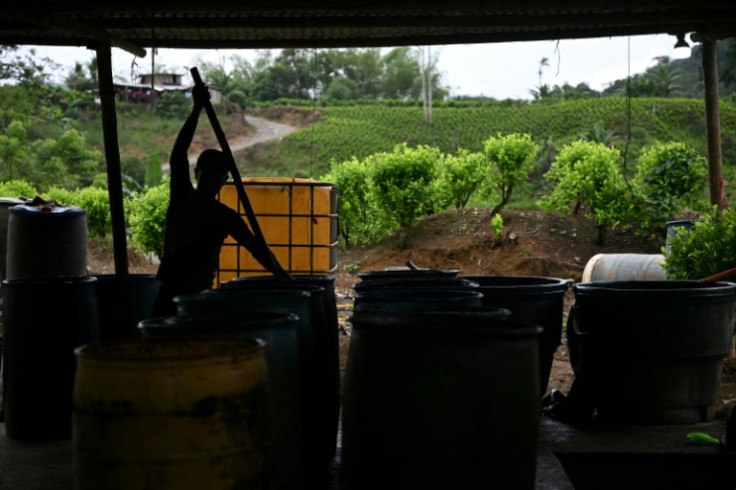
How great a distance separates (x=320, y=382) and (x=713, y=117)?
6182 millimetres

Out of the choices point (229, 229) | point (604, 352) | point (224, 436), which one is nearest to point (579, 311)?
point (604, 352)

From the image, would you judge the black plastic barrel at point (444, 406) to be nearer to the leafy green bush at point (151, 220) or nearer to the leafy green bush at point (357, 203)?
the leafy green bush at point (151, 220)

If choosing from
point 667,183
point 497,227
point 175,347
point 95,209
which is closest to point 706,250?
point 175,347

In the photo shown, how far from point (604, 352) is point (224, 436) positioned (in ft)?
11.8

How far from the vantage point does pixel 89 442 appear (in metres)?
2.27

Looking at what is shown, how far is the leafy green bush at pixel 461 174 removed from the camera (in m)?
18.3

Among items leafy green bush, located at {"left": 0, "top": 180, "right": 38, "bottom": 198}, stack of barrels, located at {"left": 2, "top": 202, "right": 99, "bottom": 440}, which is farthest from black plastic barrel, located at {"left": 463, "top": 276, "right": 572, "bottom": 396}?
leafy green bush, located at {"left": 0, "top": 180, "right": 38, "bottom": 198}

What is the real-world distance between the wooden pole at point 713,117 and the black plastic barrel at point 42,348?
238 inches

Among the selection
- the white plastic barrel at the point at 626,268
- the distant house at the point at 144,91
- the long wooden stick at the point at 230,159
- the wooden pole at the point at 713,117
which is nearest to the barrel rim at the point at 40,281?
the long wooden stick at the point at 230,159

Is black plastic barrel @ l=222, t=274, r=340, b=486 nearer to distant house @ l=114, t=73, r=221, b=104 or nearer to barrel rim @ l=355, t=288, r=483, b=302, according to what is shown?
barrel rim @ l=355, t=288, r=483, b=302

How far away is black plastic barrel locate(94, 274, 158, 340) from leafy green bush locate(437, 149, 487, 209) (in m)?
12.9

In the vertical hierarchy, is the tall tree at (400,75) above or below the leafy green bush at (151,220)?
above

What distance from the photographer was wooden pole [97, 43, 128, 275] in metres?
7.55

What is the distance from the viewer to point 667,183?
15.8m
